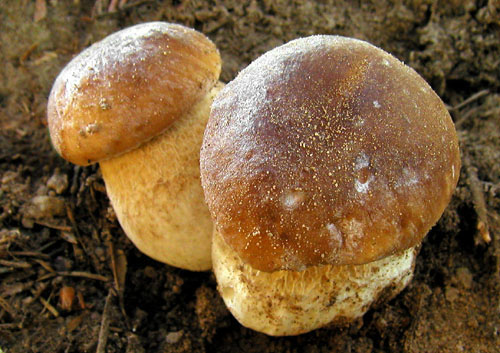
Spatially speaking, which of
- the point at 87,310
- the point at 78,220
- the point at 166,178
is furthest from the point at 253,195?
the point at 78,220

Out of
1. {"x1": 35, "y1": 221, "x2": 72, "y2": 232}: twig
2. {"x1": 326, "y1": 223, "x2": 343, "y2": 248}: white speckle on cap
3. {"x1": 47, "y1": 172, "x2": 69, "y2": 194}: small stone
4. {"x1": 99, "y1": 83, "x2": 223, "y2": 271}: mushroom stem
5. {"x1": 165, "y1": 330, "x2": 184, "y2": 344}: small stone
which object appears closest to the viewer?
{"x1": 326, "y1": 223, "x2": 343, "y2": 248}: white speckle on cap

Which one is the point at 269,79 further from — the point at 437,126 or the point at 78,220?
the point at 78,220

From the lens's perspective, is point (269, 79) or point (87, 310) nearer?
point (269, 79)

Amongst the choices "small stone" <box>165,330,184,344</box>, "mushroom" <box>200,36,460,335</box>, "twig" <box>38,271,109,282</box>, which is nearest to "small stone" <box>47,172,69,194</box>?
"twig" <box>38,271,109,282</box>

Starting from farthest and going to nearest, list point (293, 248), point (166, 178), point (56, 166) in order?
point (56, 166) → point (166, 178) → point (293, 248)

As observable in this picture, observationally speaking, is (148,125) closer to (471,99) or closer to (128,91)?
(128,91)

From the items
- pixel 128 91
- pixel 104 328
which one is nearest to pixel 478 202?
pixel 128 91

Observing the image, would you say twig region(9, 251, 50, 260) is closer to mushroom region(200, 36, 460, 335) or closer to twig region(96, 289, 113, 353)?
twig region(96, 289, 113, 353)
